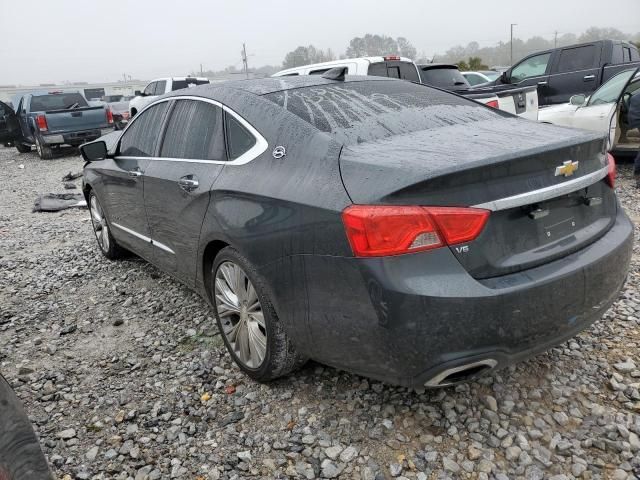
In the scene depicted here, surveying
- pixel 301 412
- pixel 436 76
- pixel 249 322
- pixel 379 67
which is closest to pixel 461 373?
pixel 301 412

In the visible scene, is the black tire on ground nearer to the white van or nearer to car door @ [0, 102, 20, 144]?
car door @ [0, 102, 20, 144]

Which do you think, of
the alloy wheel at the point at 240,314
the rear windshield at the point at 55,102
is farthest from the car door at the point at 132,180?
the rear windshield at the point at 55,102

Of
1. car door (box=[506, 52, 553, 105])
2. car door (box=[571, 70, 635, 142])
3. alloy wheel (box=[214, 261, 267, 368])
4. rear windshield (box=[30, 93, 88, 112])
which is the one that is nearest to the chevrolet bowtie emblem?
alloy wheel (box=[214, 261, 267, 368])

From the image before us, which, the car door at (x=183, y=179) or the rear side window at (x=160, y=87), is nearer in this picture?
the car door at (x=183, y=179)

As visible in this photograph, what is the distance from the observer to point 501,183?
6.73ft

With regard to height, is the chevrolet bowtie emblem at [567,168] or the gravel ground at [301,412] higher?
the chevrolet bowtie emblem at [567,168]

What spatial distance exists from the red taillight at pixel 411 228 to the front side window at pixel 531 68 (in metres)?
10.9

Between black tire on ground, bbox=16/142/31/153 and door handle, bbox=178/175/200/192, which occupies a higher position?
door handle, bbox=178/175/200/192

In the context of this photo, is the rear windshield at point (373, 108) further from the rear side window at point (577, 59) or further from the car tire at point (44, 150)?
the car tire at point (44, 150)

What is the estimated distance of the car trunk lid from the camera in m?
1.98

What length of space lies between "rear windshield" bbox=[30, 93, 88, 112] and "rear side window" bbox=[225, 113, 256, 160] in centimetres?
1360

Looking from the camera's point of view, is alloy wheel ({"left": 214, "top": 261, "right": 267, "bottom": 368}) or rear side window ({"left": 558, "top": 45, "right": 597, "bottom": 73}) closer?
alloy wheel ({"left": 214, "top": 261, "right": 267, "bottom": 368})

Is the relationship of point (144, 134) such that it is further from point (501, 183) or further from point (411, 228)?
point (501, 183)

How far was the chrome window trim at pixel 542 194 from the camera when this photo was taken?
2008mm
